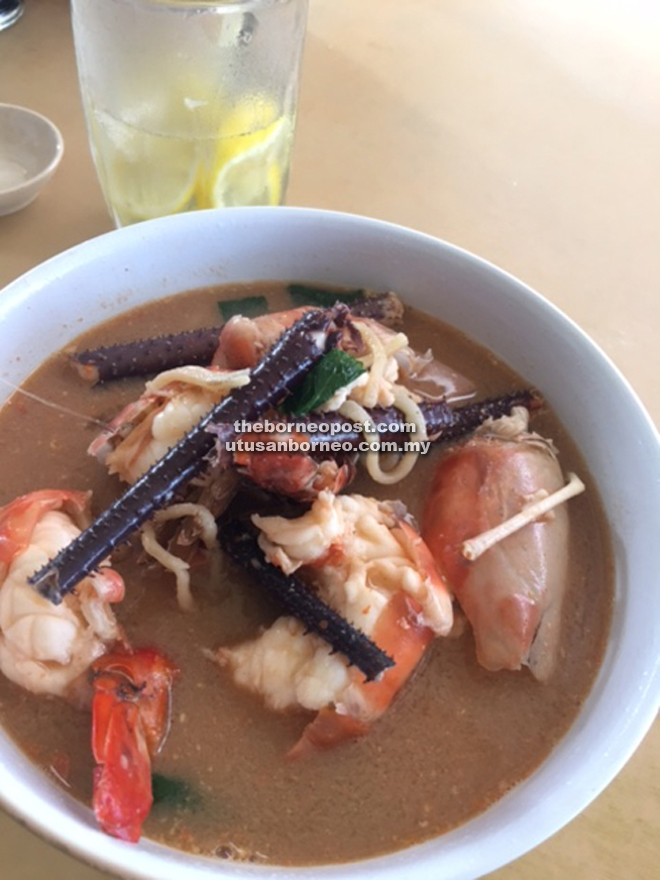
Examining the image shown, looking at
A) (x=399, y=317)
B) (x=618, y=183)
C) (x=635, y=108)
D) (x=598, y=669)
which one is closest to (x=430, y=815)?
(x=598, y=669)

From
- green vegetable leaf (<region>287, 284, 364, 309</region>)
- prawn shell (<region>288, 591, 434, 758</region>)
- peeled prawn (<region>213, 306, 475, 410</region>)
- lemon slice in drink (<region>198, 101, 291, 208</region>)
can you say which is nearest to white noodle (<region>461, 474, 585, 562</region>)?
prawn shell (<region>288, 591, 434, 758</region>)

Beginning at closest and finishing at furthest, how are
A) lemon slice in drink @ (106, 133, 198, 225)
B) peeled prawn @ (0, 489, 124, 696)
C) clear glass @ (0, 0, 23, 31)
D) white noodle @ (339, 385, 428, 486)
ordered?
peeled prawn @ (0, 489, 124, 696) < white noodle @ (339, 385, 428, 486) < lemon slice in drink @ (106, 133, 198, 225) < clear glass @ (0, 0, 23, 31)

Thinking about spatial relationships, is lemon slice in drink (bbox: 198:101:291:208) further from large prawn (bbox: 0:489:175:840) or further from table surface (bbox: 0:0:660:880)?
large prawn (bbox: 0:489:175:840)

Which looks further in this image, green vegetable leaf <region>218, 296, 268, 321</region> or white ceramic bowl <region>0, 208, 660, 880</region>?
green vegetable leaf <region>218, 296, 268, 321</region>

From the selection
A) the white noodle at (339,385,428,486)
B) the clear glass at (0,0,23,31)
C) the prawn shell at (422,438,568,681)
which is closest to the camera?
the prawn shell at (422,438,568,681)

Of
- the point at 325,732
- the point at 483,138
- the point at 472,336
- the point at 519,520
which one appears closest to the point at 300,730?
the point at 325,732

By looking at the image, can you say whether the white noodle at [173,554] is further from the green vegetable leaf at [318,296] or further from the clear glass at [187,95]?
the clear glass at [187,95]

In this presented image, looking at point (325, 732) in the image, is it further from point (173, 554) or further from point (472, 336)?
point (472, 336)
